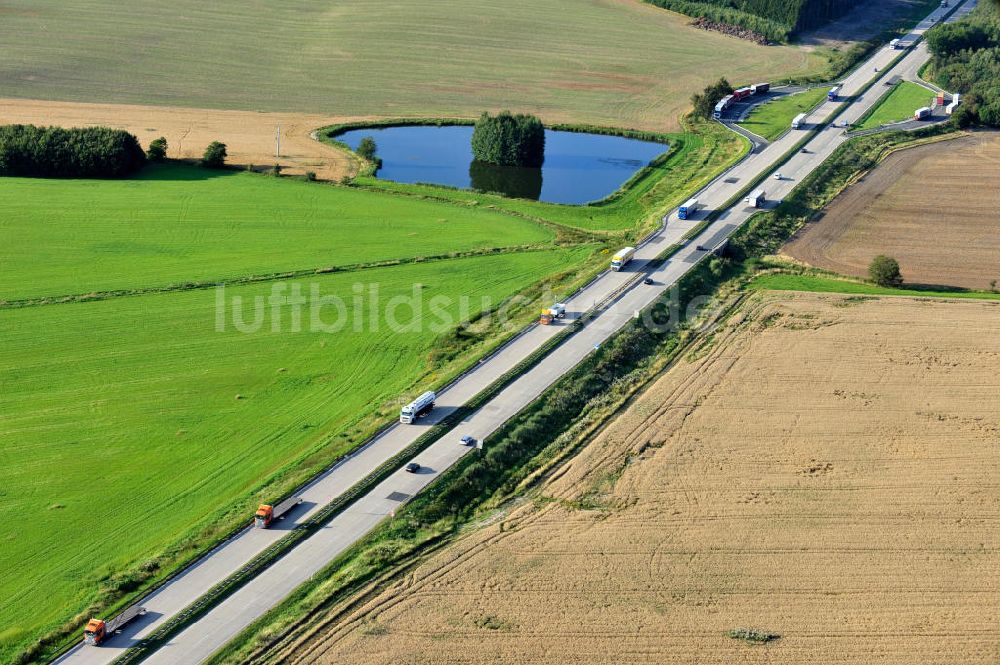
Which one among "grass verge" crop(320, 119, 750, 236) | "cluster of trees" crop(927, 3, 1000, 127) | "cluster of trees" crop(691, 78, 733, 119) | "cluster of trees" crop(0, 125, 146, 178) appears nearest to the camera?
"grass verge" crop(320, 119, 750, 236)

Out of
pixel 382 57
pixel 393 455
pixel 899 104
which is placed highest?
pixel 382 57

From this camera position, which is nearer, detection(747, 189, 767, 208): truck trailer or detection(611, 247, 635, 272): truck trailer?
detection(611, 247, 635, 272): truck trailer

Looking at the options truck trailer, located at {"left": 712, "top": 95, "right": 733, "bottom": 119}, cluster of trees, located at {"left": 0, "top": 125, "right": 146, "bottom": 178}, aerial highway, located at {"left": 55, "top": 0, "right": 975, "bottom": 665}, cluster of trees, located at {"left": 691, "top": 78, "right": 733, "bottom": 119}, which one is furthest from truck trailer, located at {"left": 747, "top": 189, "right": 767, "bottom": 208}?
cluster of trees, located at {"left": 0, "top": 125, "right": 146, "bottom": 178}

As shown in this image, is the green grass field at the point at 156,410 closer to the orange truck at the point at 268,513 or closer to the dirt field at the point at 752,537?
the orange truck at the point at 268,513

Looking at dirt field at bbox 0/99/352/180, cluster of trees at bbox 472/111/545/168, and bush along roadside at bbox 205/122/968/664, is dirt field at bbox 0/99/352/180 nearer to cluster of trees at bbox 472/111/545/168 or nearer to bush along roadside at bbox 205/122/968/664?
cluster of trees at bbox 472/111/545/168

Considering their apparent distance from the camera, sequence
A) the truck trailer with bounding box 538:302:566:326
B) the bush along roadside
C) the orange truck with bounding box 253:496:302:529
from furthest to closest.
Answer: the truck trailer with bounding box 538:302:566:326 → the orange truck with bounding box 253:496:302:529 → the bush along roadside

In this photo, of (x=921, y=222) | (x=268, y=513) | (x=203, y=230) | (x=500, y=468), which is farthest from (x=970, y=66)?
(x=268, y=513)

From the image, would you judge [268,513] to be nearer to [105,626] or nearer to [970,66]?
[105,626]
